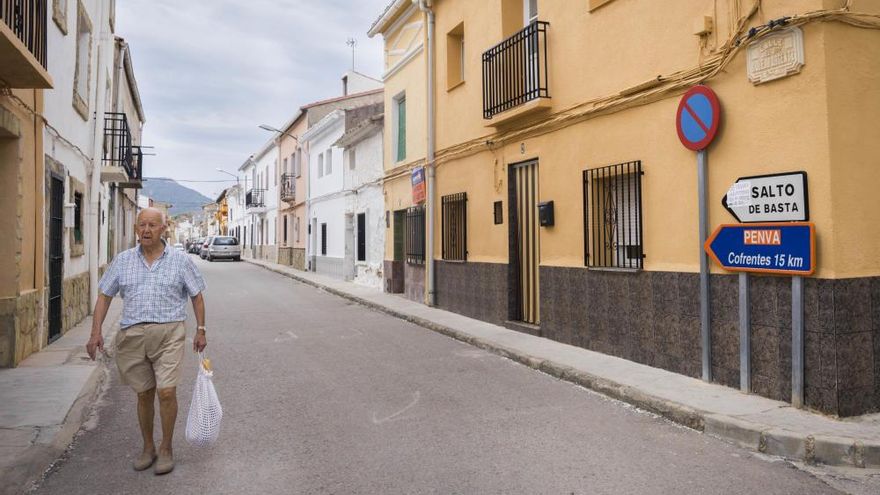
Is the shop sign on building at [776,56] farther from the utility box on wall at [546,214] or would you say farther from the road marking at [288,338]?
the road marking at [288,338]

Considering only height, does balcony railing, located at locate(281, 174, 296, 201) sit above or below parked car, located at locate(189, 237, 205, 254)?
above

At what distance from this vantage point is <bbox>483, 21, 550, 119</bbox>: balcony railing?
8.81 metres

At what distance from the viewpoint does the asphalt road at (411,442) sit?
12.4 feet

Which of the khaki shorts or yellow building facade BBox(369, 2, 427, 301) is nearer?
the khaki shorts

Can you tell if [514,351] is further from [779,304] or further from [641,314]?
[779,304]

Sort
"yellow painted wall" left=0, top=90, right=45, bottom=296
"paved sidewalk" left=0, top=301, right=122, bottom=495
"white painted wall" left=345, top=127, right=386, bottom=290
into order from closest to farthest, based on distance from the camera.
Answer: "paved sidewalk" left=0, top=301, right=122, bottom=495, "yellow painted wall" left=0, top=90, right=45, bottom=296, "white painted wall" left=345, top=127, right=386, bottom=290

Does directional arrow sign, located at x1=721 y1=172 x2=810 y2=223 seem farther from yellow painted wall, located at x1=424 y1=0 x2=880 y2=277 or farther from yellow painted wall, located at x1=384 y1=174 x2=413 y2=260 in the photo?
yellow painted wall, located at x1=384 y1=174 x2=413 y2=260

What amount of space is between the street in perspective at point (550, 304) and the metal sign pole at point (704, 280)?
26mm

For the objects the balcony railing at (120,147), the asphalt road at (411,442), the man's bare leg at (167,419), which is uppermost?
the balcony railing at (120,147)

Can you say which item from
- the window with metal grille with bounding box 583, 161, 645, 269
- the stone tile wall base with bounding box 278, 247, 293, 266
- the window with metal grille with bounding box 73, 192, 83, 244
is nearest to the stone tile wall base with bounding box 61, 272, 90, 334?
the window with metal grille with bounding box 73, 192, 83, 244

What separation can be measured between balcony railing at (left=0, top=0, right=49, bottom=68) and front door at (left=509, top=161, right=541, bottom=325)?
642 cm

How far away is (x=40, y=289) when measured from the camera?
25.6ft

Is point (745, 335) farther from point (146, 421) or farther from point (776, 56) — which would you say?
point (146, 421)

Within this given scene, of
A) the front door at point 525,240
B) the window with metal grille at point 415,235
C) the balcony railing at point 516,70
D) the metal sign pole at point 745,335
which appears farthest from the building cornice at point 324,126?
the metal sign pole at point 745,335
